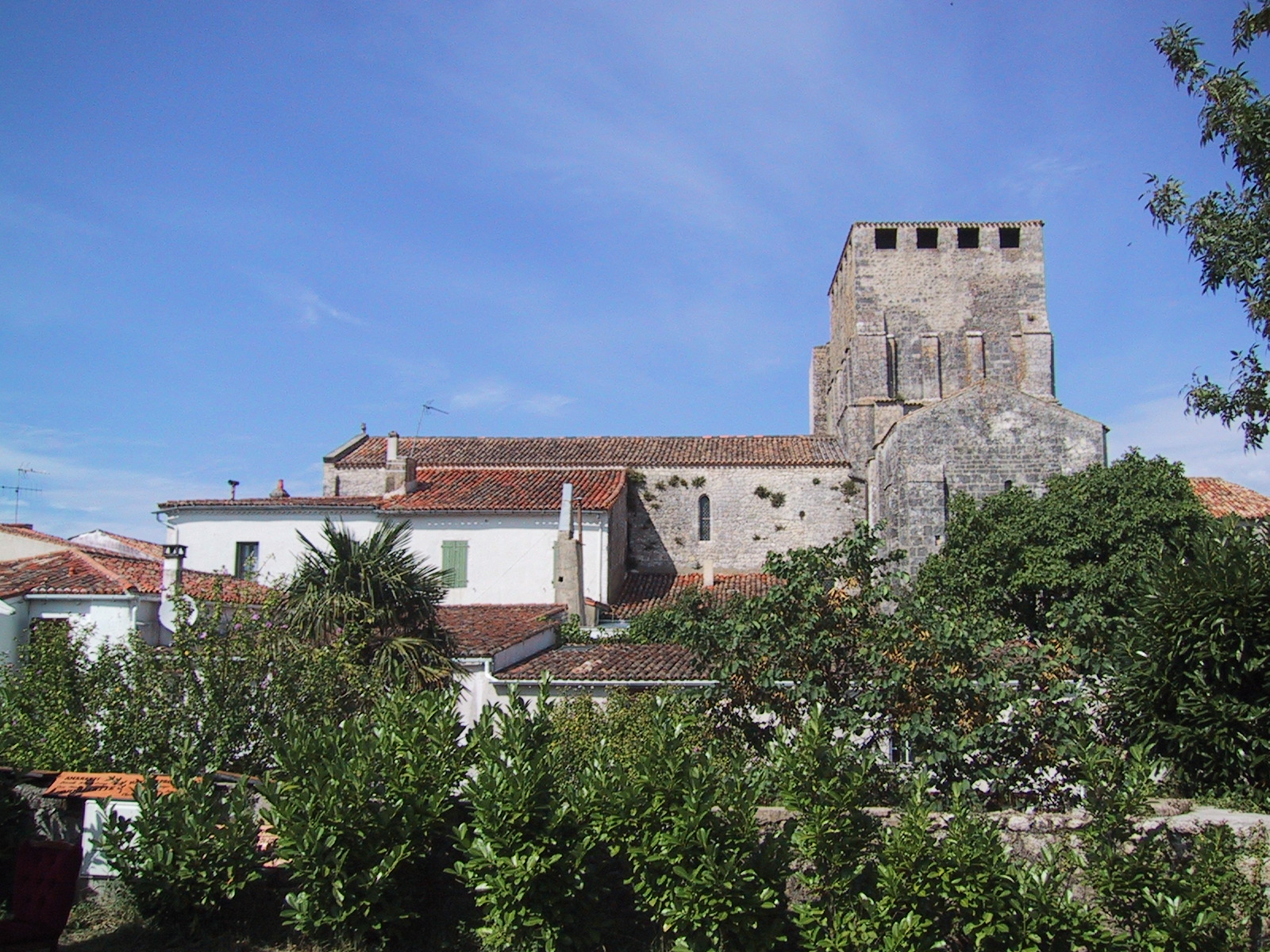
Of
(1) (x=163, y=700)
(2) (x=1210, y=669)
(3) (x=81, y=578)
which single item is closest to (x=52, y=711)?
(1) (x=163, y=700)

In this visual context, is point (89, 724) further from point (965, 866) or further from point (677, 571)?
point (677, 571)

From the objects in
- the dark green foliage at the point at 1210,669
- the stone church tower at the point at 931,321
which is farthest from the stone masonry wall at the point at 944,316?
the dark green foliage at the point at 1210,669

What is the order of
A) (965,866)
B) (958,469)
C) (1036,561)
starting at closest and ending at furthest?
1. (965,866)
2. (1036,561)
3. (958,469)

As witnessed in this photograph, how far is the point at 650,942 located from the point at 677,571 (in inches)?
1101

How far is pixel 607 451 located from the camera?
38.1 m

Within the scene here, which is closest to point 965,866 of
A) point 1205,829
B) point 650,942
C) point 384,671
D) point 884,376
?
point 1205,829

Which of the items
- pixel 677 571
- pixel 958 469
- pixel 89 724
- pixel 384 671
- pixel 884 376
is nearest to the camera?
pixel 89 724

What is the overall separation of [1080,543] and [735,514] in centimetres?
1410

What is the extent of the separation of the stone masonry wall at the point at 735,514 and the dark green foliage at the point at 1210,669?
85.1ft

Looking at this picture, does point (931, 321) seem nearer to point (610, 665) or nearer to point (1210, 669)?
point (610, 665)

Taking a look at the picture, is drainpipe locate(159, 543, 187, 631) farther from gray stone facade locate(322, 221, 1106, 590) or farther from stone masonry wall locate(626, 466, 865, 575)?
stone masonry wall locate(626, 466, 865, 575)

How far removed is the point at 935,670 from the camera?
9.67 metres

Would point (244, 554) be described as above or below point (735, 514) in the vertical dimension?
below

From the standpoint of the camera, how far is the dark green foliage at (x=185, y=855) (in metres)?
8.40
